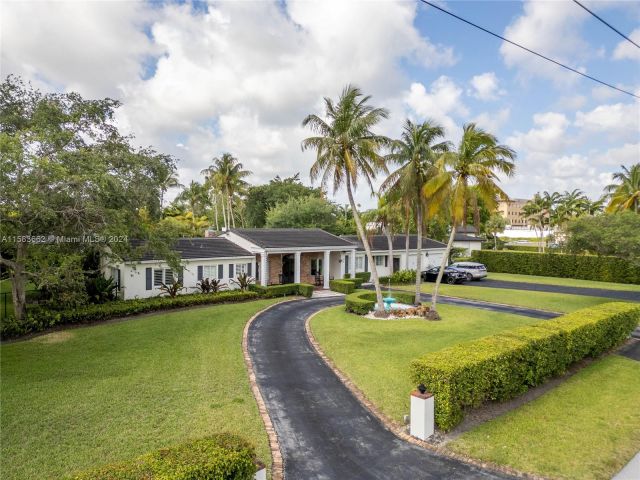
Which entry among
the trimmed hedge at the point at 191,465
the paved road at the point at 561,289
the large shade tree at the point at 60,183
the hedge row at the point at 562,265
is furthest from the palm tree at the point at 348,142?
the hedge row at the point at 562,265

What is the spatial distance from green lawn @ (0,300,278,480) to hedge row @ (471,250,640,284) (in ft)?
120

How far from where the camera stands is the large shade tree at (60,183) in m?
12.3

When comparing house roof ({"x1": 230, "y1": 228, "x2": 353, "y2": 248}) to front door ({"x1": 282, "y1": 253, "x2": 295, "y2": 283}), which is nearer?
house roof ({"x1": 230, "y1": 228, "x2": 353, "y2": 248})

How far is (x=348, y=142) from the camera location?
1877 centimetres

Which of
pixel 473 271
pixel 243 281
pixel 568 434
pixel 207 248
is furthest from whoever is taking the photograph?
pixel 473 271

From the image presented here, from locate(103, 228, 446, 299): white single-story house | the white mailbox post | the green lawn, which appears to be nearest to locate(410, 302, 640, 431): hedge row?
the white mailbox post

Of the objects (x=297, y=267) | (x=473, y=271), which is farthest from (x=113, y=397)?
(x=473, y=271)

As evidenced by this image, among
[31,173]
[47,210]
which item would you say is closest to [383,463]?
[47,210]

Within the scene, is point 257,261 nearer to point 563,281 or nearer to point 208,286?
point 208,286

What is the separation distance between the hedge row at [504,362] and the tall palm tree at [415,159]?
29.7 ft

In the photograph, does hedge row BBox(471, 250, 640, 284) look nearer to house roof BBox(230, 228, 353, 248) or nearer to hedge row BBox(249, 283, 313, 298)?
house roof BBox(230, 228, 353, 248)

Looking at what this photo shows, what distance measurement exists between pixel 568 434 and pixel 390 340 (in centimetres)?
766

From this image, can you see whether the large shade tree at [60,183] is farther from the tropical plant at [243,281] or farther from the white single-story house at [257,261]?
the tropical plant at [243,281]

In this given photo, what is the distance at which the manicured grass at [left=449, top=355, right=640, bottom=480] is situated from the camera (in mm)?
7211
